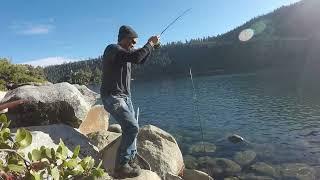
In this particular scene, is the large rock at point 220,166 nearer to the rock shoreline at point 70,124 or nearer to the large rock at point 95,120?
the large rock at point 95,120

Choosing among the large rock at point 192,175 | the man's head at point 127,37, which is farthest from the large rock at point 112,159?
the large rock at point 192,175

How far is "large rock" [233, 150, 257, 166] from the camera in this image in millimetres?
25737

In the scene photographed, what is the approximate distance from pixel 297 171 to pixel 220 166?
14.7ft

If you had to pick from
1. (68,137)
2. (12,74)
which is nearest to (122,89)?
(68,137)

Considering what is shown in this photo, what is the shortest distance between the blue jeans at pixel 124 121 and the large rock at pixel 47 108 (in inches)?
154

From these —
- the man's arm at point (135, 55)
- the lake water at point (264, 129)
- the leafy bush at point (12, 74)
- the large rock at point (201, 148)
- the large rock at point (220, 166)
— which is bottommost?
the lake water at point (264, 129)

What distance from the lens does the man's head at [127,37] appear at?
33.7 ft

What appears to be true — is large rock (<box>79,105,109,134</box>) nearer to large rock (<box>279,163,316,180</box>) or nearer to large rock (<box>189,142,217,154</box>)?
large rock (<box>279,163,316,180</box>)

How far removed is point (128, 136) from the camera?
10.7 meters

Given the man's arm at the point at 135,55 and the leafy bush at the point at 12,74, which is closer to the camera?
the man's arm at the point at 135,55

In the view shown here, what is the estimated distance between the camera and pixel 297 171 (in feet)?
75.5

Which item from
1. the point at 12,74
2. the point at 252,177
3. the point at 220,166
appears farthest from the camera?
the point at 220,166

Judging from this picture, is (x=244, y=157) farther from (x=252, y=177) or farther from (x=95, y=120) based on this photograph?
(x=95, y=120)

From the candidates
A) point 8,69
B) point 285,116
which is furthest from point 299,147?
point 8,69
